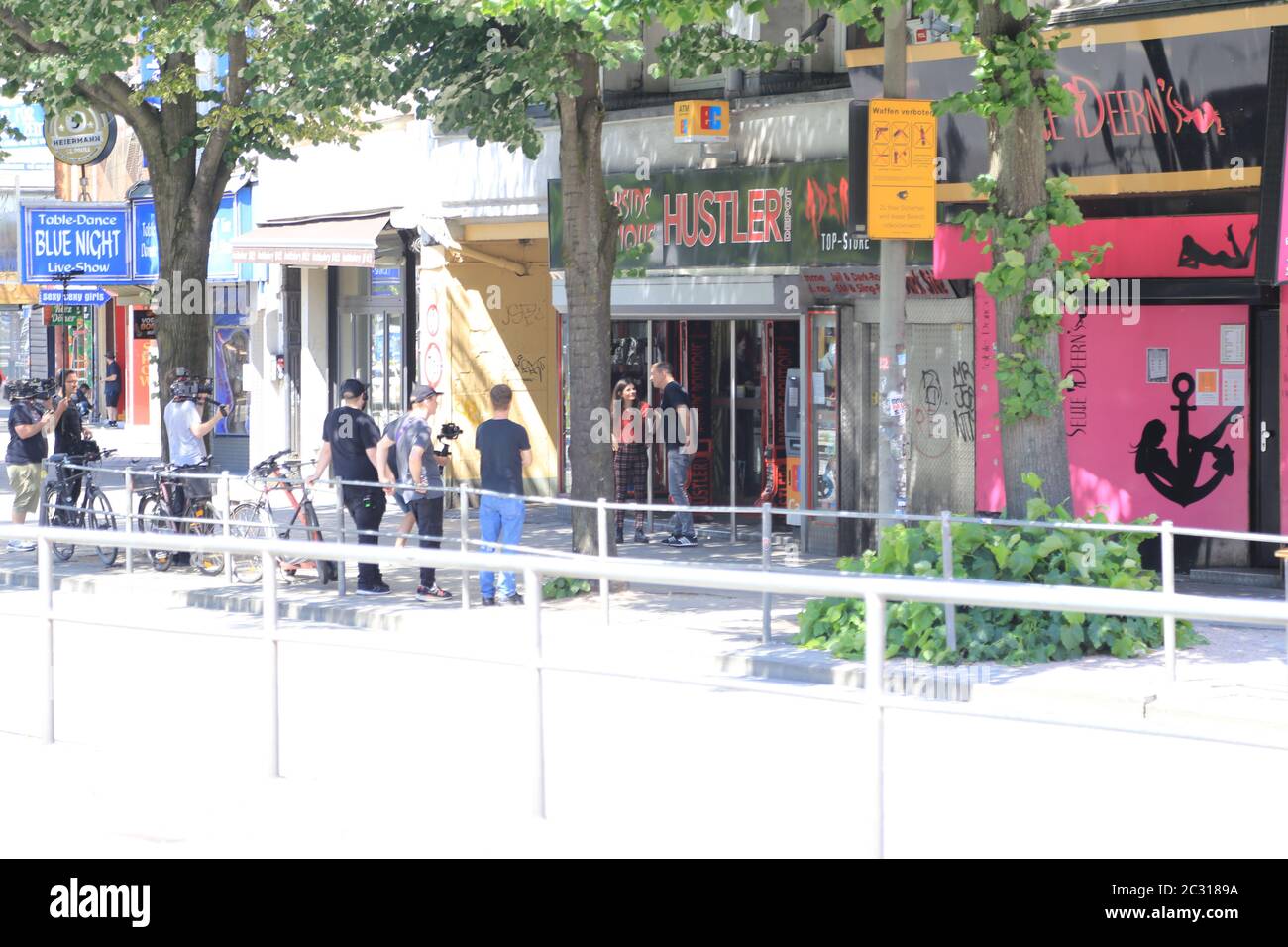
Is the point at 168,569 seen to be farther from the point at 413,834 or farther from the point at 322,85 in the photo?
the point at 413,834

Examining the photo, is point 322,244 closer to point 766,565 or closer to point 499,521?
point 499,521

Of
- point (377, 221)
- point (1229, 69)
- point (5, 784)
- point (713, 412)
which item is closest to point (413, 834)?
point (5, 784)

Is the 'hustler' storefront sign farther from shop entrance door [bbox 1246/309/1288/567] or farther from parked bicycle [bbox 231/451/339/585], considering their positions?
parked bicycle [bbox 231/451/339/585]

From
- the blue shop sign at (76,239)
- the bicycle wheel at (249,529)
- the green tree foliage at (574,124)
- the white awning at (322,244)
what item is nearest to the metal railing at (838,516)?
the bicycle wheel at (249,529)

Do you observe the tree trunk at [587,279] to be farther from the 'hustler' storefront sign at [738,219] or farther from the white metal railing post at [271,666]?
the white metal railing post at [271,666]

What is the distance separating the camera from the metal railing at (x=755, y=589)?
16.3ft

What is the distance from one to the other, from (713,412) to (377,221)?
594 cm

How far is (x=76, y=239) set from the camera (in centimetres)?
2858

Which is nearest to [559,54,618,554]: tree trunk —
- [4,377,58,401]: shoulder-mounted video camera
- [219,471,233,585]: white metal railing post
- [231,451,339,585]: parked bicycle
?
[231,451,339,585]: parked bicycle

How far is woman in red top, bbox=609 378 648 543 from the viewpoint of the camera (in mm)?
19281

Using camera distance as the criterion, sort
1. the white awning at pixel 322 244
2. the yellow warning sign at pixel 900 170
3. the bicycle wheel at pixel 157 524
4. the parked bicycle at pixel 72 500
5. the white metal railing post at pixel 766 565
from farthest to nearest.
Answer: the white awning at pixel 322 244
the parked bicycle at pixel 72 500
the bicycle wheel at pixel 157 524
the yellow warning sign at pixel 900 170
the white metal railing post at pixel 766 565

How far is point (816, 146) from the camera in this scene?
59.3 ft

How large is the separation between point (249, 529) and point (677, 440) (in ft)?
15.2

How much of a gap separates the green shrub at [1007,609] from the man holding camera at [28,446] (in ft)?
31.8
